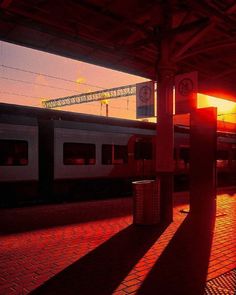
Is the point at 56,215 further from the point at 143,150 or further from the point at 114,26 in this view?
the point at 143,150

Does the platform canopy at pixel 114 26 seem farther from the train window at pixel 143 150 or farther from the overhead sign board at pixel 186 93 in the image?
the train window at pixel 143 150

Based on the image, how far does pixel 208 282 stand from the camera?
425cm

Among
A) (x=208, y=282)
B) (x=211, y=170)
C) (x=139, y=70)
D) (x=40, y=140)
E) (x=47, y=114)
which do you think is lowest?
(x=208, y=282)

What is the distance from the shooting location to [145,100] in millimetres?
8945

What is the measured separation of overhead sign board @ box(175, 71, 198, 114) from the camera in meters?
8.57

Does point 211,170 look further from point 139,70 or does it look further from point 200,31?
point 139,70

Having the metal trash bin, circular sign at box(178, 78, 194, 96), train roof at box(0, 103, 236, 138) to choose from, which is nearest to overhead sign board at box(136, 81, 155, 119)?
circular sign at box(178, 78, 194, 96)

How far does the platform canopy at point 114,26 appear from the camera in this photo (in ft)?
25.6

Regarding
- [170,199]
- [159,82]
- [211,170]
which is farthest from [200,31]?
[170,199]

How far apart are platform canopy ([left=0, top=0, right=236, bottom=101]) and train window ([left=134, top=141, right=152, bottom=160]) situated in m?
6.08

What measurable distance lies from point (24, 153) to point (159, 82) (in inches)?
218

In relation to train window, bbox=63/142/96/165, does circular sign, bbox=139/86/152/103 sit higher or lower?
higher

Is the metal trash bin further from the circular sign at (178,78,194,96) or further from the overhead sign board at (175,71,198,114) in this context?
the circular sign at (178,78,194,96)

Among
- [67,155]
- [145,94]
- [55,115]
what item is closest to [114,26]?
[145,94]
